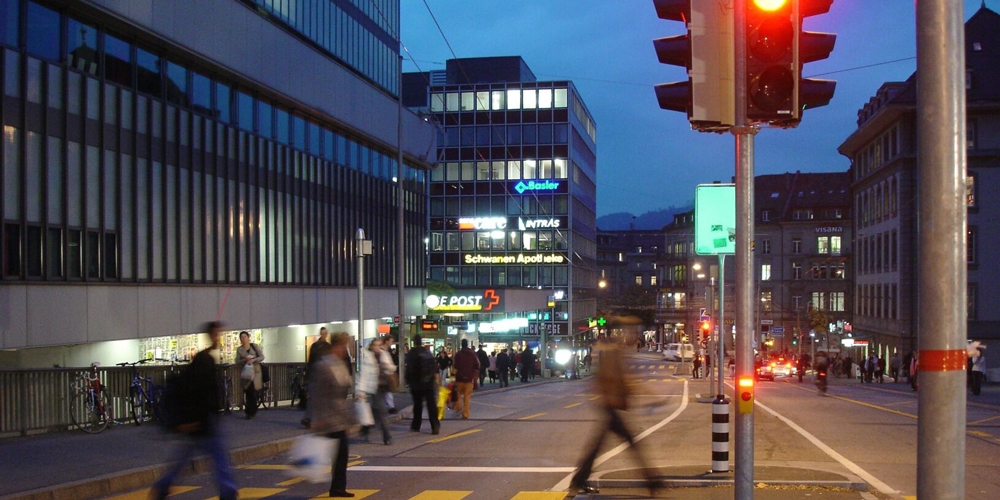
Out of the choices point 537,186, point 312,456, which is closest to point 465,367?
point 312,456

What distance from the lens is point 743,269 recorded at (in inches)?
256

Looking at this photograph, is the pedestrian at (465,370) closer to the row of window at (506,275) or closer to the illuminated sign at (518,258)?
the row of window at (506,275)

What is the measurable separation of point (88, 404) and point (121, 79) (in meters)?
12.3

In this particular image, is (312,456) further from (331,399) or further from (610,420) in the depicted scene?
(610,420)

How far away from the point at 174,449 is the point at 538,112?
7065 centimetres

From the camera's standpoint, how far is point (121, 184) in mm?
25250

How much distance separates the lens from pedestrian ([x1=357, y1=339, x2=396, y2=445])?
47.7ft

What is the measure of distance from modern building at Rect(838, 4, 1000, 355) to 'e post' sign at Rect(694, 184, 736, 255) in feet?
116

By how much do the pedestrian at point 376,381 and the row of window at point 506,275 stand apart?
61.7 meters

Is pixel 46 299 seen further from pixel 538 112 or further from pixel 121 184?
pixel 538 112

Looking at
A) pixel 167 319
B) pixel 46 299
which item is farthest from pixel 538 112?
pixel 46 299

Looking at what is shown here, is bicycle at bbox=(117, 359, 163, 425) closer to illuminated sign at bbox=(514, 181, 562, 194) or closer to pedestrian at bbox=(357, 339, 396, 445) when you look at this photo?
pedestrian at bbox=(357, 339, 396, 445)

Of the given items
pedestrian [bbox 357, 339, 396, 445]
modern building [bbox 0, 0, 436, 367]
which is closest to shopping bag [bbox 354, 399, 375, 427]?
pedestrian [bbox 357, 339, 396, 445]

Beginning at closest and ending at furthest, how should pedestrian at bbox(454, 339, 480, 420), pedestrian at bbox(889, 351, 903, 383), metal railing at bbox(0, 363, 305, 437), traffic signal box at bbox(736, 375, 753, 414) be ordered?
1. traffic signal box at bbox(736, 375, 753, 414)
2. metal railing at bbox(0, 363, 305, 437)
3. pedestrian at bbox(454, 339, 480, 420)
4. pedestrian at bbox(889, 351, 903, 383)
